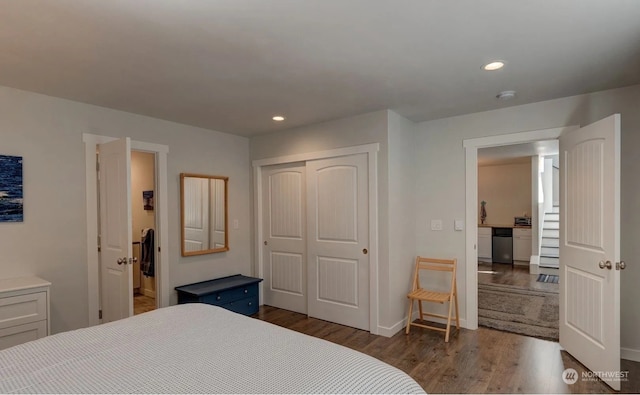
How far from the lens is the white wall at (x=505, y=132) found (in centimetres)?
297

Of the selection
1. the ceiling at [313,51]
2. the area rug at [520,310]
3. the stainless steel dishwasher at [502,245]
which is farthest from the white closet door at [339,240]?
the stainless steel dishwasher at [502,245]

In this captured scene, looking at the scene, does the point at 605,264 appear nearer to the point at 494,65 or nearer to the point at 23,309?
the point at 494,65

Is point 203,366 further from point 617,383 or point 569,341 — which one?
point 569,341

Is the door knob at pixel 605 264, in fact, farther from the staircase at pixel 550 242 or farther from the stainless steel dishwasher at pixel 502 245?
the stainless steel dishwasher at pixel 502 245

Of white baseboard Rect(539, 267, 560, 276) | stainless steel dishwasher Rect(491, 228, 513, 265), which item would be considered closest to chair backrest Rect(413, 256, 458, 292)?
white baseboard Rect(539, 267, 560, 276)

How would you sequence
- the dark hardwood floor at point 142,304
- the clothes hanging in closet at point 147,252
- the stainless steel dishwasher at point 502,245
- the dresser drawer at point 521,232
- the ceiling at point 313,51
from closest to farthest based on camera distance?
the ceiling at point 313,51
the dark hardwood floor at point 142,304
the clothes hanging in closet at point 147,252
the dresser drawer at point 521,232
the stainless steel dishwasher at point 502,245

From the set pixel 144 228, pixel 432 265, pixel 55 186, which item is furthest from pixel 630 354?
pixel 144 228

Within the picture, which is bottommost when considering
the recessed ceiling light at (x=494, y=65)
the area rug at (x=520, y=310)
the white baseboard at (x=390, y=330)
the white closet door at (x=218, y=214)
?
the area rug at (x=520, y=310)

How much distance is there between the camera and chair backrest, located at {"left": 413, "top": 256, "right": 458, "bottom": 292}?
3.78m

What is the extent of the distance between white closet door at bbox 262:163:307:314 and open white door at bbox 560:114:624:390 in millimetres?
2718

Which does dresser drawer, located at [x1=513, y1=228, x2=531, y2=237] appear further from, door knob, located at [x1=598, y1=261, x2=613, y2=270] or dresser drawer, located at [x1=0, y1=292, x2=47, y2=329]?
dresser drawer, located at [x1=0, y1=292, x2=47, y2=329]

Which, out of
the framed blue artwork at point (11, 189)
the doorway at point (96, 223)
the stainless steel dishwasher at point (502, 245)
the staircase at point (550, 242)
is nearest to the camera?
the framed blue artwork at point (11, 189)

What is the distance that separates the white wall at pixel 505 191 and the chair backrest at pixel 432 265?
5.09 metres

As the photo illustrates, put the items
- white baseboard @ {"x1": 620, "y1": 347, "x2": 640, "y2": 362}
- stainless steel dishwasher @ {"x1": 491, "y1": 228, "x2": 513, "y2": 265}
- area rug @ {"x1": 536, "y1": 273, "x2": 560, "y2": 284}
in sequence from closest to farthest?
white baseboard @ {"x1": 620, "y1": 347, "x2": 640, "y2": 362}
area rug @ {"x1": 536, "y1": 273, "x2": 560, "y2": 284}
stainless steel dishwasher @ {"x1": 491, "y1": 228, "x2": 513, "y2": 265}
